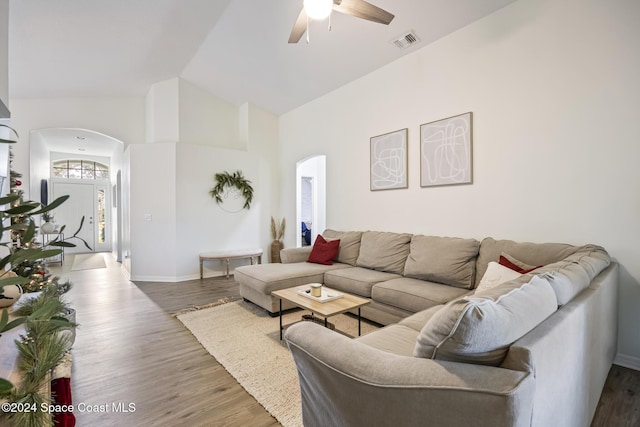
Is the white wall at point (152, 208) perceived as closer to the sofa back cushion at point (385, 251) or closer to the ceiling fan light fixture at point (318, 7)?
the sofa back cushion at point (385, 251)

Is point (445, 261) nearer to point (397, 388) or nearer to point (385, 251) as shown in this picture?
point (385, 251)

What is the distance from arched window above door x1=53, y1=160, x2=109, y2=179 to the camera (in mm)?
8539

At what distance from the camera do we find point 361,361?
1142 mm

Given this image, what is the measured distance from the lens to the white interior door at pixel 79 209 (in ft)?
28.0

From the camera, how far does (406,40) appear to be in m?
3.53

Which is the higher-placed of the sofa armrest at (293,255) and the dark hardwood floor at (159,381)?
the sofa armrest at (293,255)

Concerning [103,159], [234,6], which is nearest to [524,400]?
[234,6]

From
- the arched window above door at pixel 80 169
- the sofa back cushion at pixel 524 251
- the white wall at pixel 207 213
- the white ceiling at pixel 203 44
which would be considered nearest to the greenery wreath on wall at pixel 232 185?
the white wall at pixel 207 213

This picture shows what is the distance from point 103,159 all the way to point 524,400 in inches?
434

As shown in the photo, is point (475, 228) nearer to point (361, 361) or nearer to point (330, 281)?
point (330, 281)

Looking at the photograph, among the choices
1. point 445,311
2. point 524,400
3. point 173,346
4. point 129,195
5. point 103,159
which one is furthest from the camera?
point 103,159

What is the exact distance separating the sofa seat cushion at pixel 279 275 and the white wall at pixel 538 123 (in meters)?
1.20

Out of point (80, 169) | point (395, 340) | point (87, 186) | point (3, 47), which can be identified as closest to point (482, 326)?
point (395, 340)

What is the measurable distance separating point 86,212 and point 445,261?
10.3 m
